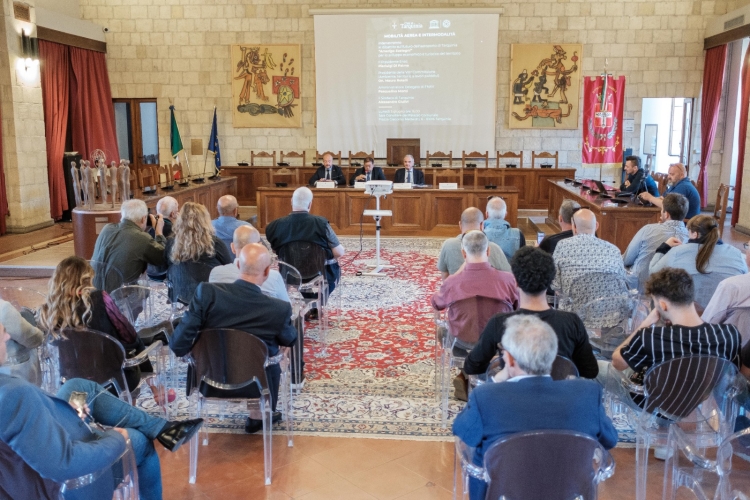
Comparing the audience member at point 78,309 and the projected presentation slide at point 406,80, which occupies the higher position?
the projected presentation slide at point 406,80

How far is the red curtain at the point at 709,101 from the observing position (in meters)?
12.1

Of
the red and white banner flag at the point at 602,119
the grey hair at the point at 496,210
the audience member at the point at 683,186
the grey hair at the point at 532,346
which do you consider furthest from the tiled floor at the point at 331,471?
the red and white banner flag at the point at 602,119

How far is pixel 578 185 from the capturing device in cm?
1016

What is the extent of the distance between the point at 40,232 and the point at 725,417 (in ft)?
32.0

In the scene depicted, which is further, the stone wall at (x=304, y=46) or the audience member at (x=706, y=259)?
the stone wall at (x=304, y=46)

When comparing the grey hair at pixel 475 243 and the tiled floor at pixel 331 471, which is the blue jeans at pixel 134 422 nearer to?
the tiled floor at pixel 331 471

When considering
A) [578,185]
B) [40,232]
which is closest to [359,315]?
[578,185]

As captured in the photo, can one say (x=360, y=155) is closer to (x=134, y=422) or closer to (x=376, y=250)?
(x=376, y=250)

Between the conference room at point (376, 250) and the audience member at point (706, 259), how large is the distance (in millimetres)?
16

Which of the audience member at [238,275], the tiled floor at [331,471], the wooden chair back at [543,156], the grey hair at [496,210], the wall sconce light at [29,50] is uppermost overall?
the wall sconce light at [29,50]

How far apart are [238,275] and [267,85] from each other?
1003 cm

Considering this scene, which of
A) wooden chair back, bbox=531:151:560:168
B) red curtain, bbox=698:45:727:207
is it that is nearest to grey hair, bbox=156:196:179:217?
wooden chair back, bbox=531:151:560:168

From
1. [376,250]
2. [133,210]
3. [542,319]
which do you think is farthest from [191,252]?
[376,250]

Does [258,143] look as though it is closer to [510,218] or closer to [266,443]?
[510,218]
